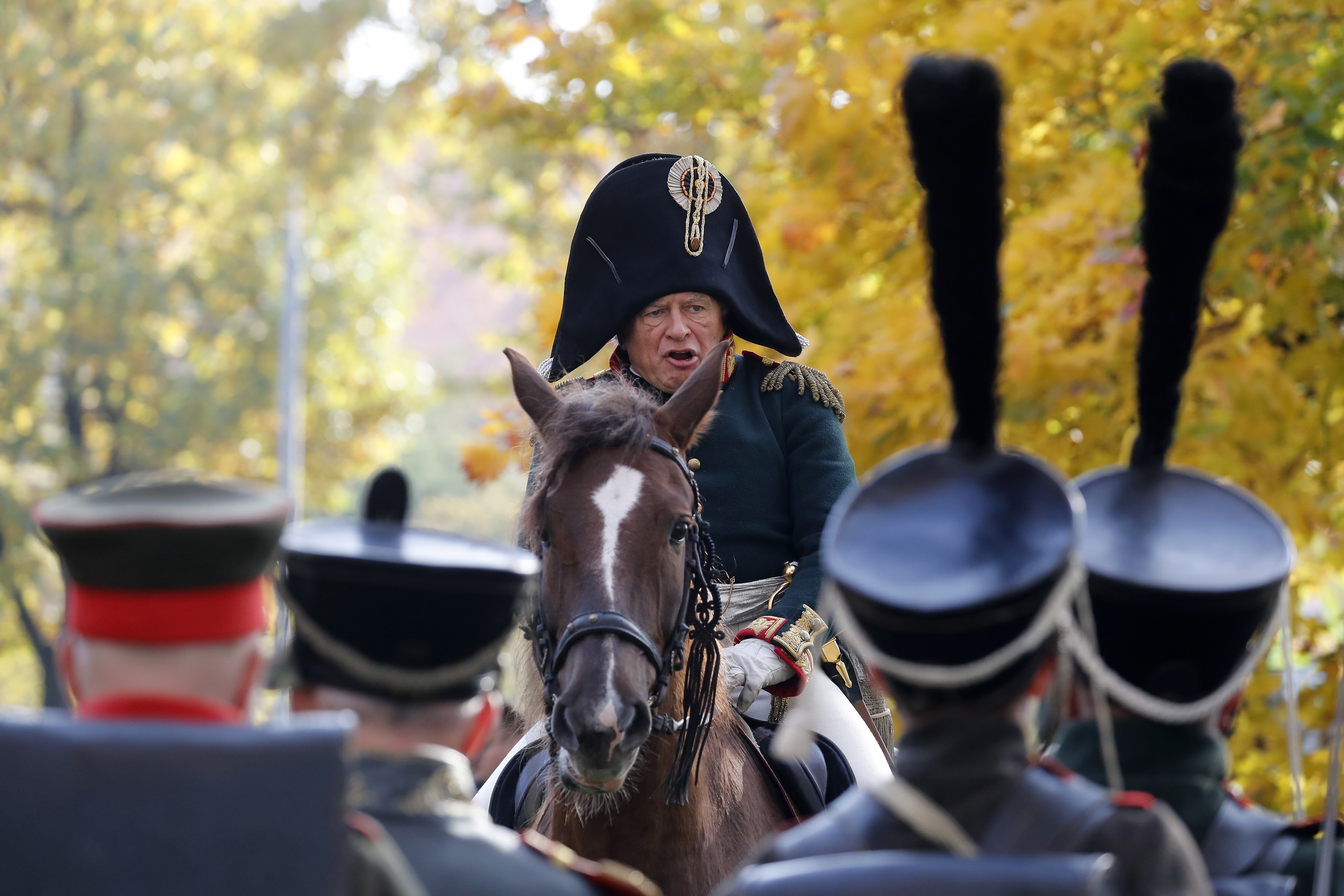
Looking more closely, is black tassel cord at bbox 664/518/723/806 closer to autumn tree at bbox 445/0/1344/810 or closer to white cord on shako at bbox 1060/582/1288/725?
white cord on shako at bbox 1060/582/1288/725

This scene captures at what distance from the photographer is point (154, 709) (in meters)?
2.17

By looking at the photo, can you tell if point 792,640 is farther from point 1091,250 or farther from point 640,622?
point 1091,250

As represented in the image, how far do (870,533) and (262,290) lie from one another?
18599 mm

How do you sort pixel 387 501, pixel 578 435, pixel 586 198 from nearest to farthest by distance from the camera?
pixel 387 501
pixel 578 435
pixel 586 198

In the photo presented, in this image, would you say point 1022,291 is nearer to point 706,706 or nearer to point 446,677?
point 706,706

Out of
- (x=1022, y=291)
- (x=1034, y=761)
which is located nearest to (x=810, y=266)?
(x=1022, y=291)

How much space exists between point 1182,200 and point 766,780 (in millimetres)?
2170

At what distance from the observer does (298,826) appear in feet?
6.89

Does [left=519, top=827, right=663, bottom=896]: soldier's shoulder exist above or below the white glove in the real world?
above

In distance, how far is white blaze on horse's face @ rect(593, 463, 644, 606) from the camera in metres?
3.65

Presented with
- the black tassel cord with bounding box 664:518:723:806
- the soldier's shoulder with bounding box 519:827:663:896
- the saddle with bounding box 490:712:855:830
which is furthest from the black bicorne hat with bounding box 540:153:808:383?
the soldier's shoulder with bounding box 519:827:663:896

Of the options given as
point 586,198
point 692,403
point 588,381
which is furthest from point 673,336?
point 586,198

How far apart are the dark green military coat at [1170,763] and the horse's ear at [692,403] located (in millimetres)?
1699

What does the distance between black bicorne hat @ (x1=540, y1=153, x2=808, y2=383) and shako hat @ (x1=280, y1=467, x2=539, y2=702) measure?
251 centimetres
